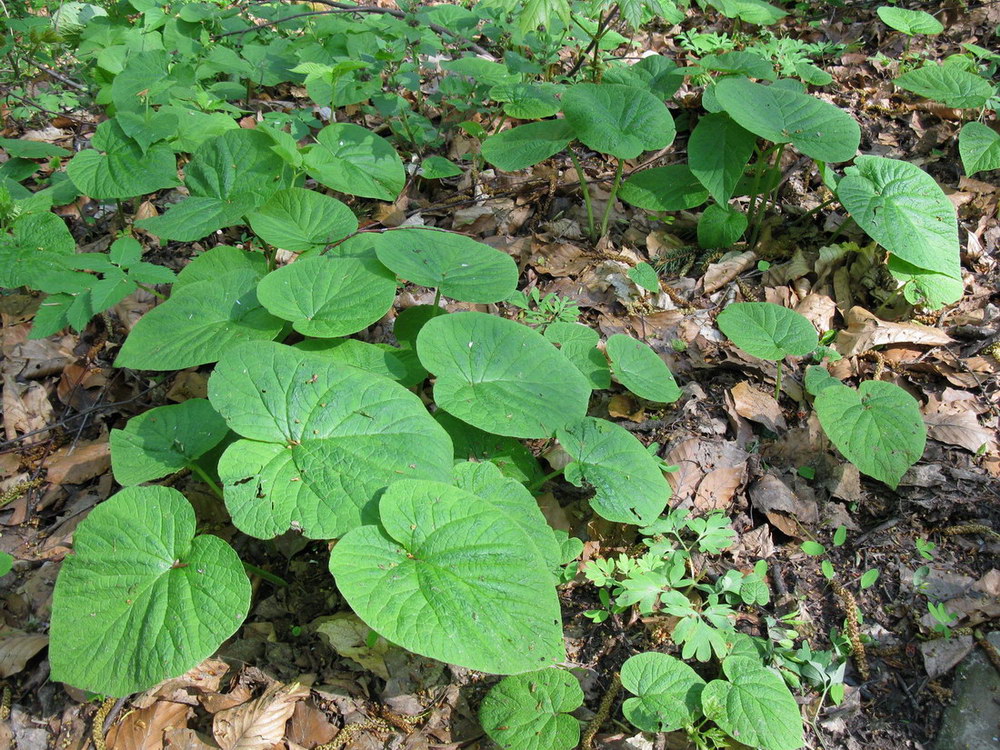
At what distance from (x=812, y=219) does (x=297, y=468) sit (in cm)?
283

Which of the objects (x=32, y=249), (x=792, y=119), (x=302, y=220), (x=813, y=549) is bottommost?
(x=813, y=549)

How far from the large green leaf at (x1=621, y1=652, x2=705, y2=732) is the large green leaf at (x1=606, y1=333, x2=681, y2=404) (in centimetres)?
87

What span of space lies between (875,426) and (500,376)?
4.23 ft

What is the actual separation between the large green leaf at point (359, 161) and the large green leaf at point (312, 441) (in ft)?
4.25

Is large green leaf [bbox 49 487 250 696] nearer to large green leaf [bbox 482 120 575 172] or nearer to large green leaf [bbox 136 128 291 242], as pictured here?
large green leaf [bbox 136 128 291 242]

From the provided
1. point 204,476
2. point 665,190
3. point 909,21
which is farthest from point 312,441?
point 909,21

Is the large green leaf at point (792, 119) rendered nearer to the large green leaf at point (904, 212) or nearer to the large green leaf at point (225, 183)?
the large green leaf at point (904, 212)

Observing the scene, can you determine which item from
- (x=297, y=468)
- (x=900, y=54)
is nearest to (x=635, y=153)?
(x=297, y=468)

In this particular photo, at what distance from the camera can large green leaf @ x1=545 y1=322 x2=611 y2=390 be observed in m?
2.43

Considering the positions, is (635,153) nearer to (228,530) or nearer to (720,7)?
(720,7)

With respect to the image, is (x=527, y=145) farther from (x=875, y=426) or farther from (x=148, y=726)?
(x=148, y=726)

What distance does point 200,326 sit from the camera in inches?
89.0

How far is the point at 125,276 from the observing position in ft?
8.61

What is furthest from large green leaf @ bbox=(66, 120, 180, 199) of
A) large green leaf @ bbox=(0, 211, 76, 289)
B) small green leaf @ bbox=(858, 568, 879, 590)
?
small green leaf @ bbox=(858, 568, 879, 590)
